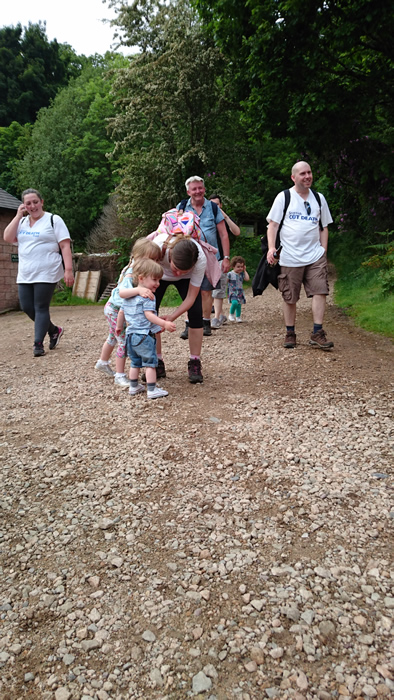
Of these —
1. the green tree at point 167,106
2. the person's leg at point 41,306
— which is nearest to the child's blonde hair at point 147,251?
the person's leg at point 41,306

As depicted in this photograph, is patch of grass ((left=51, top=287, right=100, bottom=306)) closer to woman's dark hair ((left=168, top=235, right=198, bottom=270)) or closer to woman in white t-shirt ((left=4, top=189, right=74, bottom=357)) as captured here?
woman in white t-shirt ((left=4, top=189, right=74, bottom=357))

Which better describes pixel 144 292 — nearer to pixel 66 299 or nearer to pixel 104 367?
pixel 104 367

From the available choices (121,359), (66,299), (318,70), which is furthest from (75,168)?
(121,359)

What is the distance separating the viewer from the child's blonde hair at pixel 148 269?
411 centimetres

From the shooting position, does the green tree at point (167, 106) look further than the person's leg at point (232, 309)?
Yes

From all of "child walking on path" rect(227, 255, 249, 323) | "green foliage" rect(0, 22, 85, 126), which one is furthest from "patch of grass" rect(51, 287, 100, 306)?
"green foliage" rect(0, 22, 85, 126)

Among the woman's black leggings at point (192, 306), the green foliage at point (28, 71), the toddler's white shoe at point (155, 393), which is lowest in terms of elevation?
the toddler's white shoe at point (155, 393)

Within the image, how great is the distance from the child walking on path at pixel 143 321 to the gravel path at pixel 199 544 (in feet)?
1.08

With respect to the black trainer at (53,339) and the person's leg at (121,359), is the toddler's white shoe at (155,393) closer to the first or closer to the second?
the person's leg at (121,359)

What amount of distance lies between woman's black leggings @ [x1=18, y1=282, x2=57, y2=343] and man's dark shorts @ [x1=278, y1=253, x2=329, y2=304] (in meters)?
2.98

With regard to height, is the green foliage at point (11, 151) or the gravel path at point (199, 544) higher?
the green foliage at point (11, 151)

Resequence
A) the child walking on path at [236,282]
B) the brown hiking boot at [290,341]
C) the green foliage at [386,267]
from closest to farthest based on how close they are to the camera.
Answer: the brown hiking boot at [290,341] < the child walking on path at [236,282] < the green foliage at [386,267]

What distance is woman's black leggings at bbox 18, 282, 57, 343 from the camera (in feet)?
20.4

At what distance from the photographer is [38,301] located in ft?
20.5
